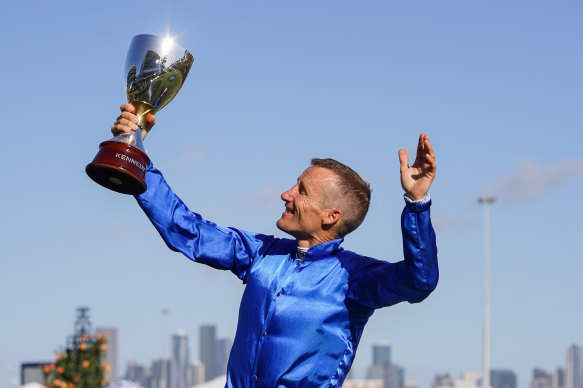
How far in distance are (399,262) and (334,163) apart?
66 centimetres

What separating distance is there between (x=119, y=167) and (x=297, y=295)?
0.98m

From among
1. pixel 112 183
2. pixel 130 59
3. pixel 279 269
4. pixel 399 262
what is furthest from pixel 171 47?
pixel 399 262

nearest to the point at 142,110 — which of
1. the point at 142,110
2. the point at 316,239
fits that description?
the point at 142,110

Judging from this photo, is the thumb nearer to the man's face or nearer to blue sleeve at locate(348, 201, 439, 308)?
blue sleeve at locate(348, 201, 439, 308)

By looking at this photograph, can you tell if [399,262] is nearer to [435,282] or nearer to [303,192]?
[435,282]

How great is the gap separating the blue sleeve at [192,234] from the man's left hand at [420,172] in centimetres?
103

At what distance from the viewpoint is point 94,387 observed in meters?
18.6

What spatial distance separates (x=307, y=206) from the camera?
5285 mm

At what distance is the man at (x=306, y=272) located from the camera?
5023mm

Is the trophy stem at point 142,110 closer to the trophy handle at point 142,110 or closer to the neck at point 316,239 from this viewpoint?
the trophy handle at point 142,110

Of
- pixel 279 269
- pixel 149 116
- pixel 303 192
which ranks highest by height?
pixel 149 116

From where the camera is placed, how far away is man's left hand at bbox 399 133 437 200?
4.76 meters

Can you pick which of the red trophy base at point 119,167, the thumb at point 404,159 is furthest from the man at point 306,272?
the red trophy base at point 119,167

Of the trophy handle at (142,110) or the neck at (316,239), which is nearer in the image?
the neck at (316,239)
